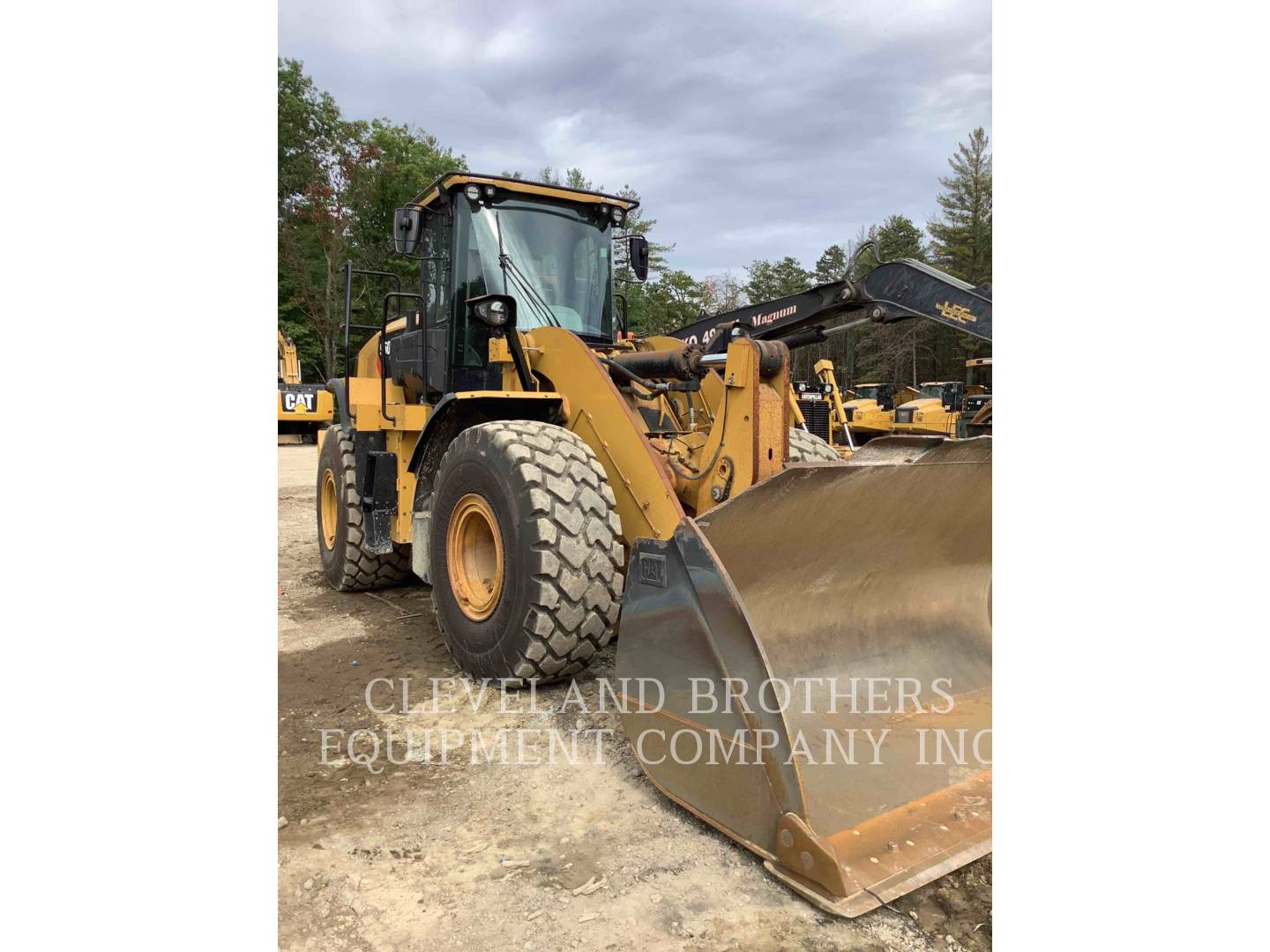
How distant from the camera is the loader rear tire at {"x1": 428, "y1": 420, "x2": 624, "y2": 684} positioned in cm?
343

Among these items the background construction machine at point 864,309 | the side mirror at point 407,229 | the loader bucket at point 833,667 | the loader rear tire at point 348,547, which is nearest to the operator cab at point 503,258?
the side mirror at point 407,229

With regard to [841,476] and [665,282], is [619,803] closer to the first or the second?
[841,476]

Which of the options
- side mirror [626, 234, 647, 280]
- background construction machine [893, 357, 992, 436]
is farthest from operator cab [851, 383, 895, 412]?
side mirror [626, 234, 647, 280]

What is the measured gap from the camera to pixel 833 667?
132 inches

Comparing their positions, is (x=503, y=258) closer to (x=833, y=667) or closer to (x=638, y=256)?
(x=638, y=256)

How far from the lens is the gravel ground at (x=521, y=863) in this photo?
7.12ft

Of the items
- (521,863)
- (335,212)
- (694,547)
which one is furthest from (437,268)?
(335,212)

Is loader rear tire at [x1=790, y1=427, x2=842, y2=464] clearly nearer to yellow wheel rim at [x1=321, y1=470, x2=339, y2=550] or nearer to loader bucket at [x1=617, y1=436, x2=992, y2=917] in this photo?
loader bucket at [x1=617, y1=436, x2=992, y2=917]

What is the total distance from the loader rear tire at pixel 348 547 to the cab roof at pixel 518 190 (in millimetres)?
2080

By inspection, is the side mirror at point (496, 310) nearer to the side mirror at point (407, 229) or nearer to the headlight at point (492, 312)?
the headlight at point (492, 312)

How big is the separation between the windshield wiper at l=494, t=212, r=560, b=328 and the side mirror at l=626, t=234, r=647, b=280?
31.5 inches

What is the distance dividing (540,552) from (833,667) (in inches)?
51.9

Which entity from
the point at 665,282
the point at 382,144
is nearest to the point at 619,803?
the point at 382,144

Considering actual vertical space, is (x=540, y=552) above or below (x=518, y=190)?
below
